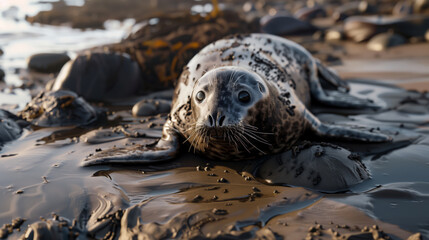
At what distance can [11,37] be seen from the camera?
12414 mm

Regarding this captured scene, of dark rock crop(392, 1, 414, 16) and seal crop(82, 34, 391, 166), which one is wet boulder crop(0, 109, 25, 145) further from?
dark rock crop(392, 1, 414, 16)

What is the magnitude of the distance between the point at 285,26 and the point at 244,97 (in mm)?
9151

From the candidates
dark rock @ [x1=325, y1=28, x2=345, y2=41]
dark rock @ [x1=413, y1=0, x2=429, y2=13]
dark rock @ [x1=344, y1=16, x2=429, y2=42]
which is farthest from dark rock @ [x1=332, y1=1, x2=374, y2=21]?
dark rock @ [x1=344, y1=16, x2=429, y2=42]

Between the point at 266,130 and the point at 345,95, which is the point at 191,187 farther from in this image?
the point at 345,95

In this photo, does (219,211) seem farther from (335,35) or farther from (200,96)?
(335,35)

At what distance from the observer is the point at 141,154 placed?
3027 millimetres

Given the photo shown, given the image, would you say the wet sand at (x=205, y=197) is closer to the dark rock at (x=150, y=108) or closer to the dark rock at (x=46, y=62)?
the dark rock at (x=150, y=108)

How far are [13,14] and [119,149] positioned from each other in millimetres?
21250

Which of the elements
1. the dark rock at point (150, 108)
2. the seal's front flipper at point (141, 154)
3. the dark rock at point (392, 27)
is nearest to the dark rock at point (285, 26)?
the dark rock at point (392, 27)

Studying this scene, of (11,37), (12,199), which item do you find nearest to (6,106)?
(12,199)

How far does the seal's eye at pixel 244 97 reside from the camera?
9.01ft

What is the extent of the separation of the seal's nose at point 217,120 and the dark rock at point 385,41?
21.4 feet

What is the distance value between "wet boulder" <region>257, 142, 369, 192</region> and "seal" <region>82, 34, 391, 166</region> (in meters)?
0.20

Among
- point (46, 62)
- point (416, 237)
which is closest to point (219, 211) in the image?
point (416, 237)
